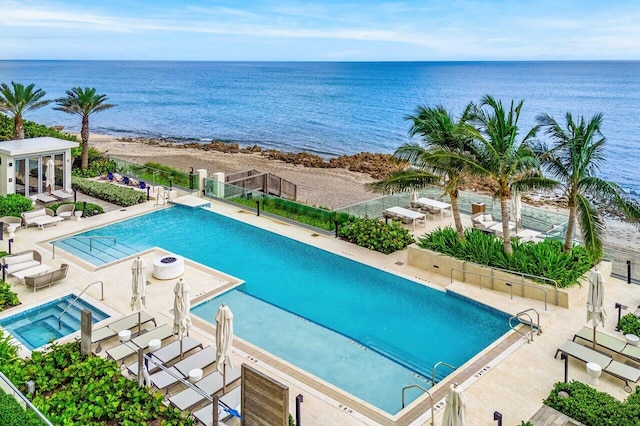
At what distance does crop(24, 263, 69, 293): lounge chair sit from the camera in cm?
1489

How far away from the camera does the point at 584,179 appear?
15.2 meters

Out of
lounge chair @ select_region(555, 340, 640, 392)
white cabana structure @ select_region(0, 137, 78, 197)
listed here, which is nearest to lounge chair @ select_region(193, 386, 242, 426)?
lounge chair @ select_region(555, 340, 640, 392)

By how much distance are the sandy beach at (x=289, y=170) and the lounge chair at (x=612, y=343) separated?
51.4 ft

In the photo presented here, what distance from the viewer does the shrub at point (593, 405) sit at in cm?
919

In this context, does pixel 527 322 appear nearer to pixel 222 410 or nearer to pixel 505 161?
pixel 505 161

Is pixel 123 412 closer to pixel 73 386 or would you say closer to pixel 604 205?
pixel 73 386

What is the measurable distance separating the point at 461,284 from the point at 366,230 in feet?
16.5

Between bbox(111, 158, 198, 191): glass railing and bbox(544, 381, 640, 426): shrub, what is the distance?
20.9 metres

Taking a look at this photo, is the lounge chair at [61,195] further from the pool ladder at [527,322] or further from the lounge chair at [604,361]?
the lounge chair at [604,361]

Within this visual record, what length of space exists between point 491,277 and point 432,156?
425 cm

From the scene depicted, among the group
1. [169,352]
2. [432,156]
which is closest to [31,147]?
[169,352]

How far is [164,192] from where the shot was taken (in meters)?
25.5

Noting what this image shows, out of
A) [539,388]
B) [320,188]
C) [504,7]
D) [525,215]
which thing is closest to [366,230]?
[525,215]

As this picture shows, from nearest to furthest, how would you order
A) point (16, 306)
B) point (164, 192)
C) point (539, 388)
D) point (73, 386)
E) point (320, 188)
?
point (73, 386) → point (539, 388) → point (16, 306) → point (164, 192) → point (320, 188)
